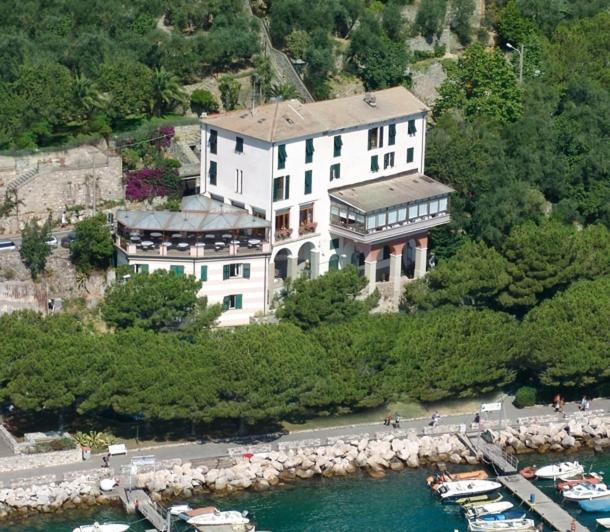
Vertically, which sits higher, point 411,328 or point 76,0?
point 76,0

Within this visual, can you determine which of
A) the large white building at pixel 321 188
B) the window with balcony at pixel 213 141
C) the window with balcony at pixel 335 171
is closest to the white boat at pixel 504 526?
the large white building at pixel 321 188

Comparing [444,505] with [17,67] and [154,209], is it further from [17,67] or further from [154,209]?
[17,67]

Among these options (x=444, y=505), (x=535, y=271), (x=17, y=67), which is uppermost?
(x=17, y=67)

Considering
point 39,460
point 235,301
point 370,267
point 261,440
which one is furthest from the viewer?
point 370,267

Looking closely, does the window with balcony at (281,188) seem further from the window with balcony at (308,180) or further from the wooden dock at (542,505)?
the wooden dock at (542,505)

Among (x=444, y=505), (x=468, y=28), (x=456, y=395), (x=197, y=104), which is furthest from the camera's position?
(x=468, y=28)

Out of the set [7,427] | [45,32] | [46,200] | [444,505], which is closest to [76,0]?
[45,32]

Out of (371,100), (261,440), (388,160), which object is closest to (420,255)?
(388,160)

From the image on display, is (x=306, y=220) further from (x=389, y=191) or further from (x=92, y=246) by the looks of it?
(x=92, y=246)
